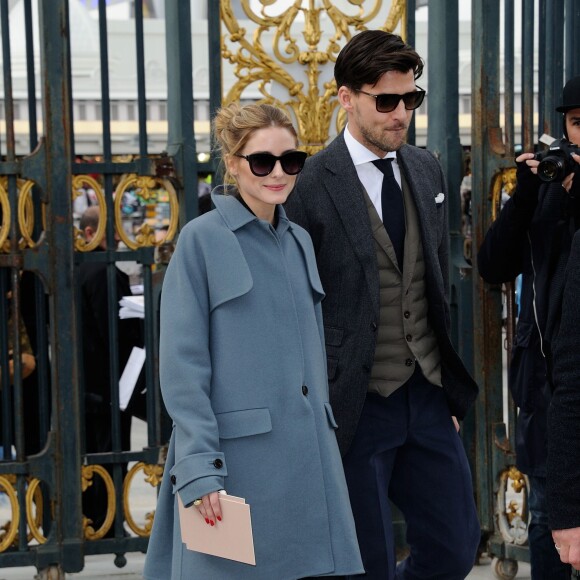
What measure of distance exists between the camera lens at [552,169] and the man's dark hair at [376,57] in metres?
0.51

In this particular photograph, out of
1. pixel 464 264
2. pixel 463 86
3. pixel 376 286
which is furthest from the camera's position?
pixel 463 86

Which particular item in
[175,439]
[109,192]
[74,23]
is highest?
[74,23]

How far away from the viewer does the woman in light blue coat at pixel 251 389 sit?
2873 mm

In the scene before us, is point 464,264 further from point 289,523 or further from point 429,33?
point 289,523

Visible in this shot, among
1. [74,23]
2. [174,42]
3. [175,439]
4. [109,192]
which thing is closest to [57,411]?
[109,192]

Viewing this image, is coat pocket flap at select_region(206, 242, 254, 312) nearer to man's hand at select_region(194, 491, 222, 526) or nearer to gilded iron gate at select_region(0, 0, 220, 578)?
man's hand at select_region(194, 491, 222, 526)

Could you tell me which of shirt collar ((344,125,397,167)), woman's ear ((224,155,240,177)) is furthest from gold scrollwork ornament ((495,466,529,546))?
woman's ear ((224,155,240,177))

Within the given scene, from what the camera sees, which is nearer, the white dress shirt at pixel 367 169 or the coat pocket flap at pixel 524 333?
the white dress shirt at pixel 367 169

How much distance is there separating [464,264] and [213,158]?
1081 millimetres

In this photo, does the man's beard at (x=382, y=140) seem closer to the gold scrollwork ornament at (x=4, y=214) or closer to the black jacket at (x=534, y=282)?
the black jacket at (x=534, y=282)

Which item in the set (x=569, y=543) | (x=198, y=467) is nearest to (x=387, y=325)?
(x=198, y=467)

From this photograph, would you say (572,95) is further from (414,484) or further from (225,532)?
(225,532)

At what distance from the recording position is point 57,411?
4.62 metres

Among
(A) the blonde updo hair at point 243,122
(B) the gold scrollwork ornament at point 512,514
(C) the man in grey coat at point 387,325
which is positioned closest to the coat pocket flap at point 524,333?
(C) the man in grey coat at point 387,325
